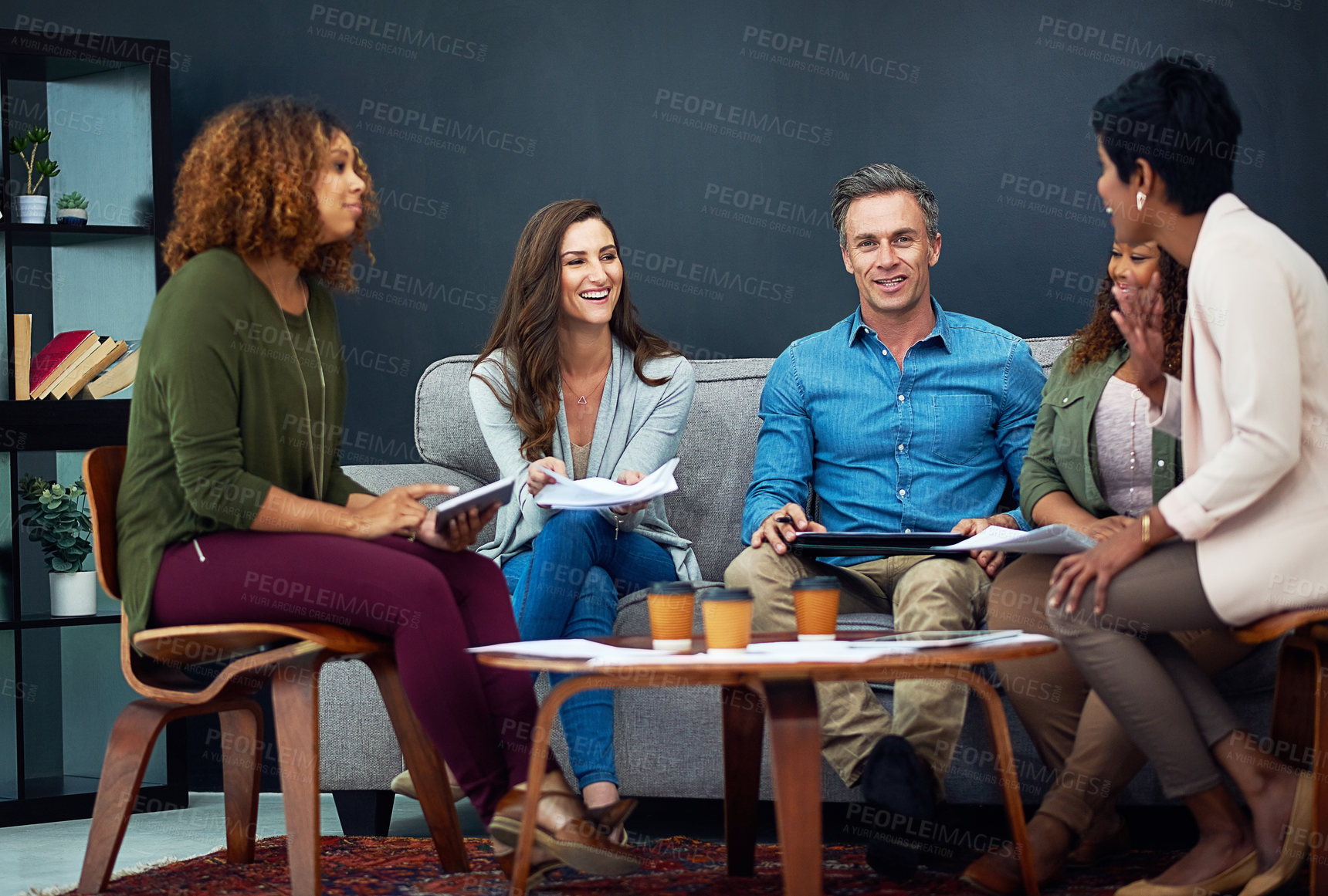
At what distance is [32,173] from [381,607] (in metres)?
1.84

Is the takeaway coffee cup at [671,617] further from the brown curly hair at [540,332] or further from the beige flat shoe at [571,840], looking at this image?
the brown curly hair at [540,332]

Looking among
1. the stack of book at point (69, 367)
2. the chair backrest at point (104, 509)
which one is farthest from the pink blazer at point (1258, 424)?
the stack of book at point (69, 367)

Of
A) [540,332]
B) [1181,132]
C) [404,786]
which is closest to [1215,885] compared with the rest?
[1181,132]

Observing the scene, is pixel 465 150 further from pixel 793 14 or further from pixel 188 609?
pixel 188 609

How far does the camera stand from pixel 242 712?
2.21 meters

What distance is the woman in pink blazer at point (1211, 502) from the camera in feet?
5.48

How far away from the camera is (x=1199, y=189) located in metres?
1.82

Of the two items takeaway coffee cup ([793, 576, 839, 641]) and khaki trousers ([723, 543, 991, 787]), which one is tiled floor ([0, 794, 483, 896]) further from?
takeaway coffee cup ([793, 576, 839, 641])

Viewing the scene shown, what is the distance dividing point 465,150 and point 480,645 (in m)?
1.88

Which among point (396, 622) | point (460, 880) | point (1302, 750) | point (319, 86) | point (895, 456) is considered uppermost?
point (319, 86)

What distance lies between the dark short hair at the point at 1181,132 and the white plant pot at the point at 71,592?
7.77ft

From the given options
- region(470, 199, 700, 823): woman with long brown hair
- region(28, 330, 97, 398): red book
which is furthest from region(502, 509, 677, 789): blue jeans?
region(28, 330, 97, 398): red book

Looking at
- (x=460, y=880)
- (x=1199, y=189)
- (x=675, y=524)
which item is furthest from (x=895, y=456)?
(x=460, y=880)

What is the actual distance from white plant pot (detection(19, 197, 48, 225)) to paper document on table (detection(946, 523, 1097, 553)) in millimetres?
2264
